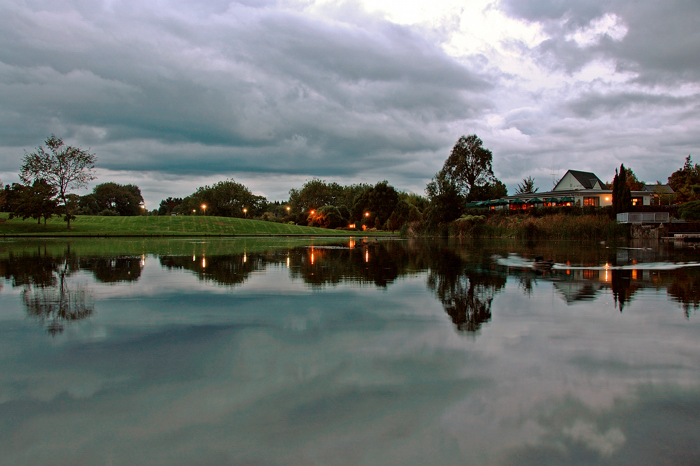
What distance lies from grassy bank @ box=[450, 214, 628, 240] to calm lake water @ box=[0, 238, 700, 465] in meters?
35.6

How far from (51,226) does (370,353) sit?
2525 inches

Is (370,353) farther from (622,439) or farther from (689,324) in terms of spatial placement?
(689,324)

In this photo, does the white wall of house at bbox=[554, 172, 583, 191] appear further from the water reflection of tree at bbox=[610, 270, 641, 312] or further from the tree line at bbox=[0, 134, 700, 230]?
the water reflection of tree at bbox=[610, 270, 641, 312]

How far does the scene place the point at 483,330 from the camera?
650 centimetres

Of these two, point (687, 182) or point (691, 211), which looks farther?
point (687, 182)

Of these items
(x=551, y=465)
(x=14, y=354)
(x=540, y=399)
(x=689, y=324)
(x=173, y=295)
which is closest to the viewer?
(x=551, y=465)

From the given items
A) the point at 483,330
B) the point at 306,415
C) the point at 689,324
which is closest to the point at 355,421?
the point at 306,415

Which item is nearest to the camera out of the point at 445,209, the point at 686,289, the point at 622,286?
the point at 686,289

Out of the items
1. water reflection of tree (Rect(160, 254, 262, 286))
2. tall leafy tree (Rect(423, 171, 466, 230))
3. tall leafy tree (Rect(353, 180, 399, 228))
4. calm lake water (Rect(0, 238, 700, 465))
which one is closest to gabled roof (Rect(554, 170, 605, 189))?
tall leafy tree (Rect(423, 171, 466, 230))

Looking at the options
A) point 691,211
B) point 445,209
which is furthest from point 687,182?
point 445,209

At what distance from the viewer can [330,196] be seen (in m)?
131

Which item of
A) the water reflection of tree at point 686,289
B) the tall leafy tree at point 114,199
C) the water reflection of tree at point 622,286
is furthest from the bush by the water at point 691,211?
the tall leafy tree at point 114,199

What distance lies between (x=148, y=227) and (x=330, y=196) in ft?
237

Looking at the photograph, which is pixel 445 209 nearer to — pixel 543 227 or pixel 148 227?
pixel 543 227
